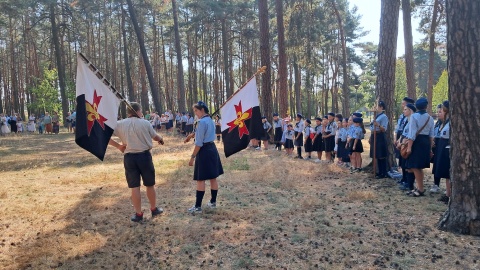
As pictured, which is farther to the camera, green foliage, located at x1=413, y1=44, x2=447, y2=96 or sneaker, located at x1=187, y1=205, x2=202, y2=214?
green foliage, located at x1=413, y1=44, x2=447, y2=96

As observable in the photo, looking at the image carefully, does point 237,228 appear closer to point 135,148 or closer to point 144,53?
point 135,148

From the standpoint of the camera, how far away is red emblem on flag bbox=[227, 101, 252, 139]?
24.5ft

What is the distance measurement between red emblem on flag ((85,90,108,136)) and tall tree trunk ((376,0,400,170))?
7.33m

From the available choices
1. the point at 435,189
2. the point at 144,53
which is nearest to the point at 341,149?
the point at 435,189

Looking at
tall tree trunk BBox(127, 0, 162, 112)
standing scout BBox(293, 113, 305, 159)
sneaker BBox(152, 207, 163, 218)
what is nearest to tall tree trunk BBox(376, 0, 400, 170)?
standing scout BBox(293, 113, 305, 159)

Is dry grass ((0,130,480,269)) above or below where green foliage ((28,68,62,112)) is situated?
below

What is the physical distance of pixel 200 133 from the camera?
21.7 ft

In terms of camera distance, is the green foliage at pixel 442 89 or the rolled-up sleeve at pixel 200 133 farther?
the green foliage at pixel 442 89

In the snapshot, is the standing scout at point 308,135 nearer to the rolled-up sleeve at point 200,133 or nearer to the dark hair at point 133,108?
the rolled-up sleeve at point 200,133

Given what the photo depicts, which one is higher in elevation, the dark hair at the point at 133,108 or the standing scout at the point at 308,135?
the dark hair at the point at 133,108

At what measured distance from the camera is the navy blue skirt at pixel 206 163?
22.0 ft

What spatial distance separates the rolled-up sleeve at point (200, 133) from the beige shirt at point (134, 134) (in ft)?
2.65

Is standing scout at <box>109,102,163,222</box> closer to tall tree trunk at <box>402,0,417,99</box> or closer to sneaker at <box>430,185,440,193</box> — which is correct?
sneaker at <box>430,185,440,193</box>

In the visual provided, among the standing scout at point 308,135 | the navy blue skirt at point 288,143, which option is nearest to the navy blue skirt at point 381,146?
the standing scout at point 308,135
